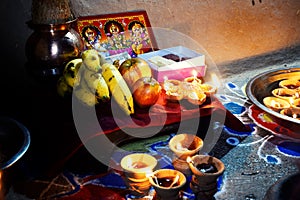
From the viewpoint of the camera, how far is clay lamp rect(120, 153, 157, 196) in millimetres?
1707

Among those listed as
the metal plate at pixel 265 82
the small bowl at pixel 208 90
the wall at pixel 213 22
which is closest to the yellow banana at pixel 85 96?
the small bowl at pixel 208 90

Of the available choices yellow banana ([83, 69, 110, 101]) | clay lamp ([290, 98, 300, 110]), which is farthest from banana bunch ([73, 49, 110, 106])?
clay lamp ([290, 98, 300, 110])

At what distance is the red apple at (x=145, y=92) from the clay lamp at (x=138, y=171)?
36 centimetres

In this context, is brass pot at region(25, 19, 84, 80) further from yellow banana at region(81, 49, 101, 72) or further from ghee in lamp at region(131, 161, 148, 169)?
ghee in lamp at region(131, 161, 148, 169)

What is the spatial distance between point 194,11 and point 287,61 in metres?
1.35

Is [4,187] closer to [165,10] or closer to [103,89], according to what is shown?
[103,89]

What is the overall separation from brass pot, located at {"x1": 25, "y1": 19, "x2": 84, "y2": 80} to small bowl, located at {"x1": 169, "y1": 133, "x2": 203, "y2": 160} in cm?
86

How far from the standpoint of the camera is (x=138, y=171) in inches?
66.9

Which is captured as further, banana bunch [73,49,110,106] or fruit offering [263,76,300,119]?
fruit offering [263,76,300,119]

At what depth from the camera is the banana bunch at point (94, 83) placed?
1.94 meters

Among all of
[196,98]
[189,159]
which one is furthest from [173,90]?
[189,159]

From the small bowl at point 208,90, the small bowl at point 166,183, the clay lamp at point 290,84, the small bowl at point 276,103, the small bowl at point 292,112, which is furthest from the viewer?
the clay lamp at point 290,84

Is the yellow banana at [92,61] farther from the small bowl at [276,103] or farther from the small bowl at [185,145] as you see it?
the small bowl at [276,103]

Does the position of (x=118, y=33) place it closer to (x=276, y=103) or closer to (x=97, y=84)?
(x=97, y=84)
